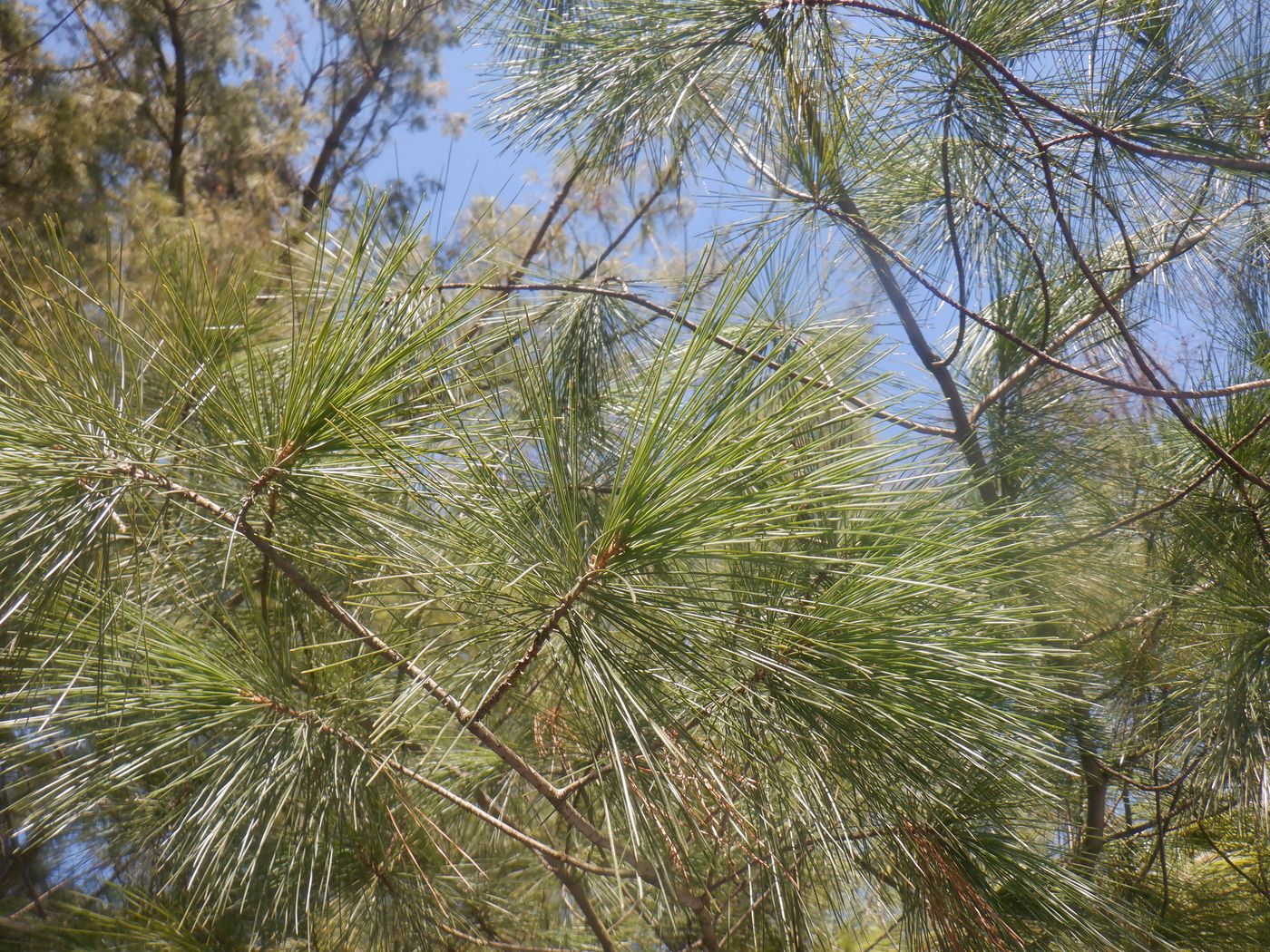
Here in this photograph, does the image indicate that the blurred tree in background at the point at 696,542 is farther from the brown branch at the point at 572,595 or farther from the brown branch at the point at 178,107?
the brown branch at the point at 178,107

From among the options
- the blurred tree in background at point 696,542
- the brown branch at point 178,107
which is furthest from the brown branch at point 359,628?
the brown branch at point 178,107

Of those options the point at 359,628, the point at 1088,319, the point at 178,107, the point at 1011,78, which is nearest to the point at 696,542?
the point at 359,628

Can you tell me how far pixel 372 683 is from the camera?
92 centimetres

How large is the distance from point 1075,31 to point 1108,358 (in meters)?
0.60

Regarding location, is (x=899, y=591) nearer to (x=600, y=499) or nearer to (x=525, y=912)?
(x=600, y=499)

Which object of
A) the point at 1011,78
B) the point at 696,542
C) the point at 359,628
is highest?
the point at 1011,78

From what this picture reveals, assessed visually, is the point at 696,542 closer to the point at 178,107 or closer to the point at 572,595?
the point at 572,595

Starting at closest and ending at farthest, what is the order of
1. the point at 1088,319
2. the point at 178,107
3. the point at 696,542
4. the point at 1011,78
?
the point at 696,542 → the point at 1011,78 → the point at 1088,319 → the point at 178,107

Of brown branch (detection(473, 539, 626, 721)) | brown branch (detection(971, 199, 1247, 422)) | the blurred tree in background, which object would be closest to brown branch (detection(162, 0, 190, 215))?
the blurred tree in background

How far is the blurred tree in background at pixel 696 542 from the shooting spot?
576mm

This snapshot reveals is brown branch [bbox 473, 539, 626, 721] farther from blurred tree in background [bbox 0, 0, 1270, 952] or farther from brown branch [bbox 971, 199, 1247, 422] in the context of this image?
brown branch [bbox 971, 199, 1247, 422]

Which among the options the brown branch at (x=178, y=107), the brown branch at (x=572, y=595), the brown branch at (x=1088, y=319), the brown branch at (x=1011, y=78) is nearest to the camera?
the brown branch at (x=572, y=595)

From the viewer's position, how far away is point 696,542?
0.53 metres

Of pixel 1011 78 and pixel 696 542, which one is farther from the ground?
pixel 1011 78
